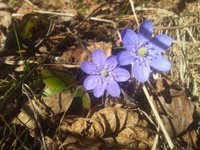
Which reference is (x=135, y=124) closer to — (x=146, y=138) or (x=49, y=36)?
(x=146, y=138)

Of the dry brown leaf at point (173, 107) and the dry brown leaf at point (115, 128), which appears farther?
the dry brown leaf at point (173, 107)

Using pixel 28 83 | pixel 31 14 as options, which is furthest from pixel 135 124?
pixel 31 14

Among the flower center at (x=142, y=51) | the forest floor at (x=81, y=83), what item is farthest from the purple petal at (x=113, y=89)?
the flower center at (x=142, y=51)

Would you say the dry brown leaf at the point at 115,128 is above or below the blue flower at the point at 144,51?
below

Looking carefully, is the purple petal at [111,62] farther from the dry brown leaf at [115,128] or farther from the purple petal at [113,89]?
the dry brown leaf at [115,128]

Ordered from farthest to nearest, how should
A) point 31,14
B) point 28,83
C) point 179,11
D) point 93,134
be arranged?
point 179,11 < point 31,14 < point 28,83 < point 93,134

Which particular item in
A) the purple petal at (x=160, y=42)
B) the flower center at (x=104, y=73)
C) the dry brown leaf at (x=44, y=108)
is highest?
the purple petal at (x=160, y=42)
